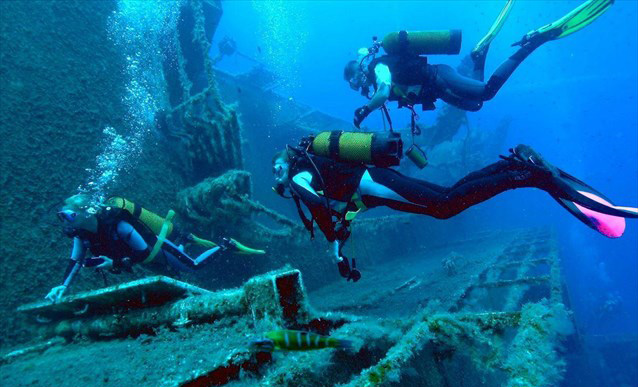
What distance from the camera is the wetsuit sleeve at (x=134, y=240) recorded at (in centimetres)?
441

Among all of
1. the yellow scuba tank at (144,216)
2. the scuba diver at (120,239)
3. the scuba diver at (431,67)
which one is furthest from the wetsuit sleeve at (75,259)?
the scuba diver at (431,67)

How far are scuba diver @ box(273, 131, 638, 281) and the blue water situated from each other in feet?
84.2

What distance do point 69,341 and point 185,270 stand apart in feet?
6.53

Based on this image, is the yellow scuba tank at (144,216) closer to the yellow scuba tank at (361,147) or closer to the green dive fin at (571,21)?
the yellow scuba tank at (361,147)

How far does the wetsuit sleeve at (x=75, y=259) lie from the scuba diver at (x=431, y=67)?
4.33m

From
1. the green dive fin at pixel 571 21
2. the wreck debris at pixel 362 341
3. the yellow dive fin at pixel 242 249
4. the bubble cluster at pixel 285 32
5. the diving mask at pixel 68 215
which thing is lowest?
the wreck debris at pixel 362 341

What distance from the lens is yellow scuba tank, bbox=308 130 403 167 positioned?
3000mm

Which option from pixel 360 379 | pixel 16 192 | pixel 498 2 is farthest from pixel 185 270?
pixel 498 2

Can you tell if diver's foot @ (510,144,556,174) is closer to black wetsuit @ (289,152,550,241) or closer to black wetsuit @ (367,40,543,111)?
black wetsuit @ (289,152,550,241)

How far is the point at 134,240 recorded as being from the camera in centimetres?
446

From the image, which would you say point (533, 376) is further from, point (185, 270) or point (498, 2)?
point (498, 2)

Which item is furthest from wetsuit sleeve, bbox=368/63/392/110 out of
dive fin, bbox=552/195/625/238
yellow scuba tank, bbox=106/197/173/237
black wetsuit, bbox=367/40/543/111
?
yellow scuba tank, bbox=106/197/173/237

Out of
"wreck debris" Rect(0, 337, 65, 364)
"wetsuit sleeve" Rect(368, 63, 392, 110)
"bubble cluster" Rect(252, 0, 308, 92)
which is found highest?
"bubble cluster" Rect(252, 0, 308, 92)

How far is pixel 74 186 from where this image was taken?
460cm
